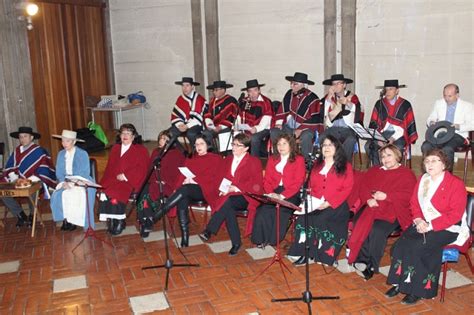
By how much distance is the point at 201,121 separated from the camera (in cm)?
829

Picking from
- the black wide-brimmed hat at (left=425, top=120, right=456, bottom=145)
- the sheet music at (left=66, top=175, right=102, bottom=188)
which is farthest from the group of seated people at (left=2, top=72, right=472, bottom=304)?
the sheet music at (left=66, top=175, right=102, bottom=188)

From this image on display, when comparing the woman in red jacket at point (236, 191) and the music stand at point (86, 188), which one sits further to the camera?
the music stand at point (86, 188)

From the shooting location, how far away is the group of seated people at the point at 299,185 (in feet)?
14.9

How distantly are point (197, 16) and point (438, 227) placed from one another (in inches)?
251

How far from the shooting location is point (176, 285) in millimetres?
4914

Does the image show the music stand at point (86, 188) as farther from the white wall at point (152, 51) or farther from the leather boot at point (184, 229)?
the white wall at point (152, 51)

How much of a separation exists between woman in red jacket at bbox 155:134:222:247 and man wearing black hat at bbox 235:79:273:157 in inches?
54.1

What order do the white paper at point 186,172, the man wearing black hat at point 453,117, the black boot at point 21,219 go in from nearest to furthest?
1. the white paper at point 186,172
2. the man wearing black hat at point 453,117
3. the black boot at point 21,219

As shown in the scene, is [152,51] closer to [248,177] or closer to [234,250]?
[248,177]

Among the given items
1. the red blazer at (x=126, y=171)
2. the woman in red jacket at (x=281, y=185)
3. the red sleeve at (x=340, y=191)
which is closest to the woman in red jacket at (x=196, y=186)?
the red blazer at (x=126, y=171)

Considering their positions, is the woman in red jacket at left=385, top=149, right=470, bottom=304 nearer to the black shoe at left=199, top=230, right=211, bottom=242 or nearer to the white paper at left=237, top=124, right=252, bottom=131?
the black shoe at left=199, top=230, right=211, bottom=242

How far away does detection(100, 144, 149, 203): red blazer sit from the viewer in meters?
6.43

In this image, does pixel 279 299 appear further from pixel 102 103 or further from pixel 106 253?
pixel 102 103

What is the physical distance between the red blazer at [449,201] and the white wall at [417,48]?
3584mm
